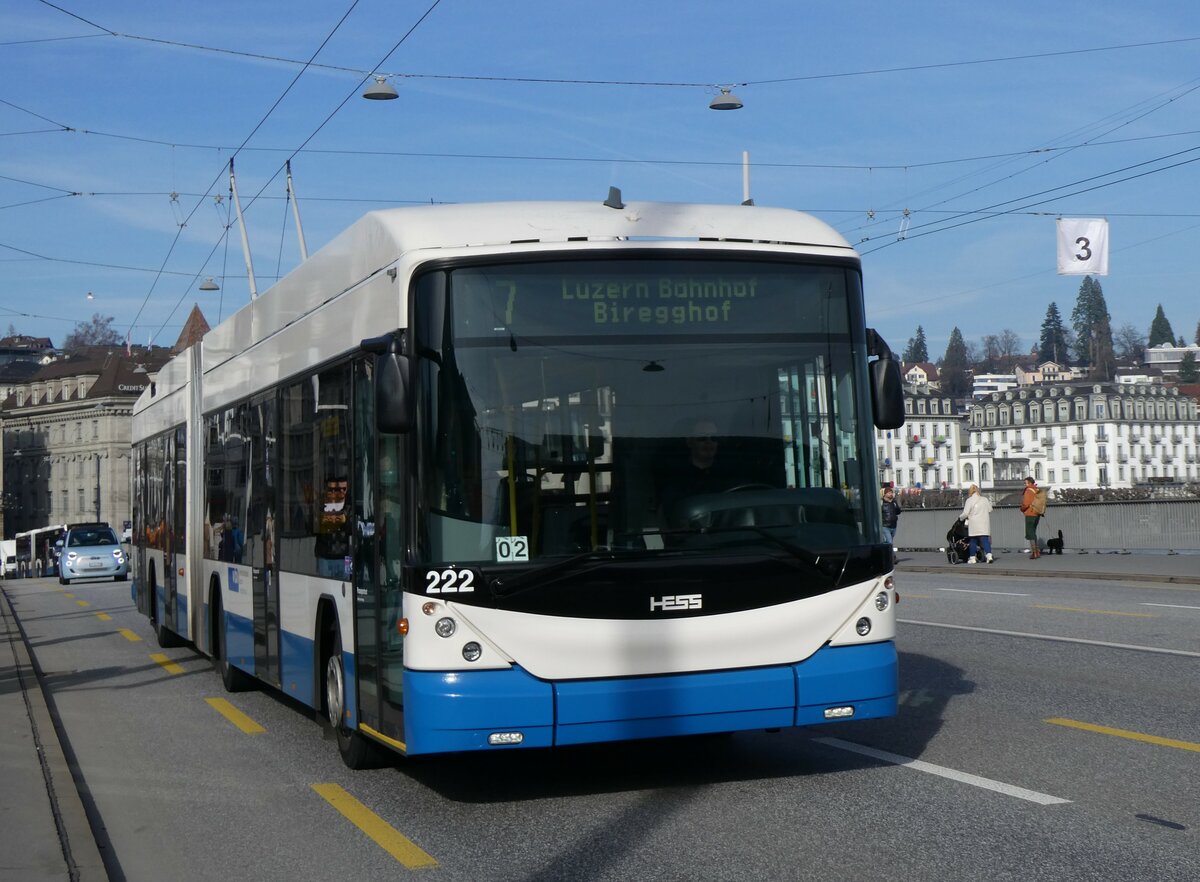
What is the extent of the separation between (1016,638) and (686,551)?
8.83m

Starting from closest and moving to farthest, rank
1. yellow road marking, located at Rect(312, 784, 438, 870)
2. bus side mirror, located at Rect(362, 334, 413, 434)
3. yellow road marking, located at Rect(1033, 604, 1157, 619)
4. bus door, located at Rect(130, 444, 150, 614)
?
yellow road marking, located at Rect(312, 784, 438, 870) → bus side mirror, located at Rect(362, 334, 413, 434) → yellow road marking, located at Rect(1033, 604, 1157, 619) → bus door, located at Rect(130, 444, 150, 614)

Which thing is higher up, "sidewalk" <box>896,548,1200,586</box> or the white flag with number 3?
the white flag with number 3

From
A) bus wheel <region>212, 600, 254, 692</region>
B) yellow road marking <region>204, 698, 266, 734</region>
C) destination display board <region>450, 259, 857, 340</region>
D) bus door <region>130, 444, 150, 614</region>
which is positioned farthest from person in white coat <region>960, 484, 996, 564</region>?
destination display board <region>450, 259, 857, 340</region>

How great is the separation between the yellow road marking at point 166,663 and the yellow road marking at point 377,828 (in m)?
7.93

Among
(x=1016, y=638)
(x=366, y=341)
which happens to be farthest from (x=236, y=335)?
(x=1016, y=638)

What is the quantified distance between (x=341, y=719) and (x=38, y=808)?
1.80m

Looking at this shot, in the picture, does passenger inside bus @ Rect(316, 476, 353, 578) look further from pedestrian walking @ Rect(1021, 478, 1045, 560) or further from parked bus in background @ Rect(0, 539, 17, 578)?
parked bus in background @ Rect(0, 539, 17, 578)

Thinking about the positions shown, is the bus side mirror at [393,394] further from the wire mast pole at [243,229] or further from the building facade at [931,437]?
the building facade at [931,437]

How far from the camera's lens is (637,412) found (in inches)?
311

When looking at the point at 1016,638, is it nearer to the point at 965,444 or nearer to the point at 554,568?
the point at 554,568

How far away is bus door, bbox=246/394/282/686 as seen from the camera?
11.4 meters

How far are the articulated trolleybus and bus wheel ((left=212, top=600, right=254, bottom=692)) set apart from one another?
538 cm

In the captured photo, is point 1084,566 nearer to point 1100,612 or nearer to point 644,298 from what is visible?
point 1100,612

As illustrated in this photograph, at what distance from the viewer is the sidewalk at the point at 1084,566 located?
26297 millimetres
